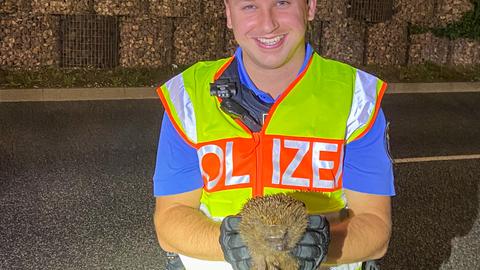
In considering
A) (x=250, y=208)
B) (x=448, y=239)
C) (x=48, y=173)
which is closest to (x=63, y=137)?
(x=48, y=173)

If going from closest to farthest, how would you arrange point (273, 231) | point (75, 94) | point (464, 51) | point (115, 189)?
point (273, 231) → point (115, 189) → point (75, 94) → point (464, 51)

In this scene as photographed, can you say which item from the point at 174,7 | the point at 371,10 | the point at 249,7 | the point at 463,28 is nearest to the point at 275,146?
the point at 249,7

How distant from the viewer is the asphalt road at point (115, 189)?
5.07 metres

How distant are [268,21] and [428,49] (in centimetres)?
1082

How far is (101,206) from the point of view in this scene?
575 cm

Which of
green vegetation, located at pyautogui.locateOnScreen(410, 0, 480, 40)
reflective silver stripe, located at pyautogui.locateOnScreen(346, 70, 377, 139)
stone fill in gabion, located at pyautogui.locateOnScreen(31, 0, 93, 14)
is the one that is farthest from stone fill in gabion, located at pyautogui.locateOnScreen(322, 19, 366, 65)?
reflective silver stripe, located at pyautogui.locateOnScreen(346, 70, 377, 139)

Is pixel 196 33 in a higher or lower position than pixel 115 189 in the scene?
higher

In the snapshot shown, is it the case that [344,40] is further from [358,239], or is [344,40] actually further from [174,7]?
[358,239]

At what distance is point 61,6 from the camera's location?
10.2 metres

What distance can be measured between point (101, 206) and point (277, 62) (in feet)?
12.5

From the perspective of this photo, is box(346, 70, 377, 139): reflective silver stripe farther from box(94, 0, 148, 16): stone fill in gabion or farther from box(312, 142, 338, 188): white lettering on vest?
box(94, 0, 148, 16): stone fill in gabion

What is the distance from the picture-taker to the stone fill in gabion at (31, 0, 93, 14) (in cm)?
1018

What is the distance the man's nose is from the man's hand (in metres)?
0.66

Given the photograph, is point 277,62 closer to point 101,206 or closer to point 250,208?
point 250,208
